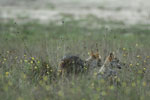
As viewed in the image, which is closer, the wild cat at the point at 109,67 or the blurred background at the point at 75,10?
the wild cat at the point at 109,67

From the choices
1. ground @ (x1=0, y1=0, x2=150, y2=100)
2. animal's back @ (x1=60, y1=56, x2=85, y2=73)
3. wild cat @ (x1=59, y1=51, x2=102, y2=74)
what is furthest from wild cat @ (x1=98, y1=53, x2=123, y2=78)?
animal's back @ (x1=60, y1=56, x2=85, y2=73)

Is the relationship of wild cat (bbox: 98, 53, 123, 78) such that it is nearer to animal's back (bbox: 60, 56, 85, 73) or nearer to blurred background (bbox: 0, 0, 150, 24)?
animal's back (bbox: 60, 56, 85, 73)

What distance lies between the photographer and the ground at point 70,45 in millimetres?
4281

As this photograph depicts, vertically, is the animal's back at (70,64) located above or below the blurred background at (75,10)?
below

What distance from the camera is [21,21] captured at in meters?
18.1

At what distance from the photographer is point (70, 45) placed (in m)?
7.92

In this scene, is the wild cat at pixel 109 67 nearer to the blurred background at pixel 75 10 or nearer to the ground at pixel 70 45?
the ground at pixel 70 45

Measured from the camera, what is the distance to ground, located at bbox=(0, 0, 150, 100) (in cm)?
428

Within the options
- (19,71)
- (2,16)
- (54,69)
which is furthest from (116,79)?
(2,16)

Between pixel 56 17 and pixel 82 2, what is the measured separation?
8.05m

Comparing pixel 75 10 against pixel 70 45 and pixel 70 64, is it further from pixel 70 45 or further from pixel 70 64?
pixel 70 64

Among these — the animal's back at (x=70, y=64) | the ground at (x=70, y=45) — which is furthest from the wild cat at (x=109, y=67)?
the animal's back at (x=70, y=64)

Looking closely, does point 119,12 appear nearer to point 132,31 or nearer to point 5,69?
point 132,31

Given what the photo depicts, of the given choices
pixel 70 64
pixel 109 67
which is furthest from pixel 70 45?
pixel 109 67
